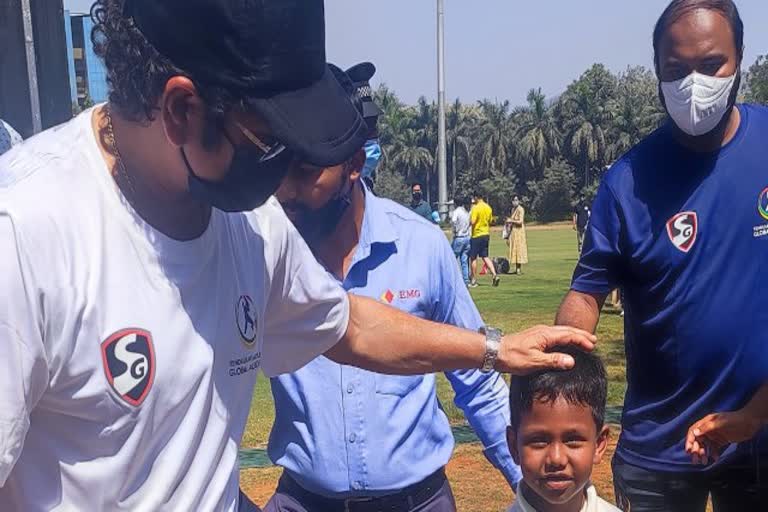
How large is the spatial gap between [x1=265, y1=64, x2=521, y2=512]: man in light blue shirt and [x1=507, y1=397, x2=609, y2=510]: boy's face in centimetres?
47

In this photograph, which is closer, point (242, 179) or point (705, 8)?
point (242, 179)

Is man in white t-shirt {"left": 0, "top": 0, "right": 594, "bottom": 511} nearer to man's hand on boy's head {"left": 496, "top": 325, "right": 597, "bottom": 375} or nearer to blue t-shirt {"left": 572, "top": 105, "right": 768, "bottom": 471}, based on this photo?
man's hand on boy's head {"left": 496, "top": 325, "right": 597, "bottom": 375}

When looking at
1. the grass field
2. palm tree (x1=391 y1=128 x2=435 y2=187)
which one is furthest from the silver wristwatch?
palm tree (x1=391 y1=128 x2=435 y2=187)

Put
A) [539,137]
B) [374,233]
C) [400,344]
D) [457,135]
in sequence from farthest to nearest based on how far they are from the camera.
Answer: [457,135]
[539,137]
[374,233]
[400,344]

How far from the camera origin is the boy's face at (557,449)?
2.62 metres

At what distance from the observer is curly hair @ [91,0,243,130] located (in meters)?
1.75

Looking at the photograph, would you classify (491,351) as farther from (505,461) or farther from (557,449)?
(505,461)

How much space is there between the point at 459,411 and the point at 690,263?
5056mm

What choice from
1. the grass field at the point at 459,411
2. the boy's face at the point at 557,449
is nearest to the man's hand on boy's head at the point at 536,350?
the boy's face at the point at 557,449

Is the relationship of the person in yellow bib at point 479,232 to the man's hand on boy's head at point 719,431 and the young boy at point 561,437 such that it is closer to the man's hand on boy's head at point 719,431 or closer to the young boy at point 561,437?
the man's hand on boy's head at point 719,431

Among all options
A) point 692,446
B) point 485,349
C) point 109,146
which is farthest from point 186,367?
point 692,446

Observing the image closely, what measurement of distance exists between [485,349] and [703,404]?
3.26ft

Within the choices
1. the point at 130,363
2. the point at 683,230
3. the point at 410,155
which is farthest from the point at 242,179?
the point at 410,155

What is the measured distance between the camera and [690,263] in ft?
10.4
